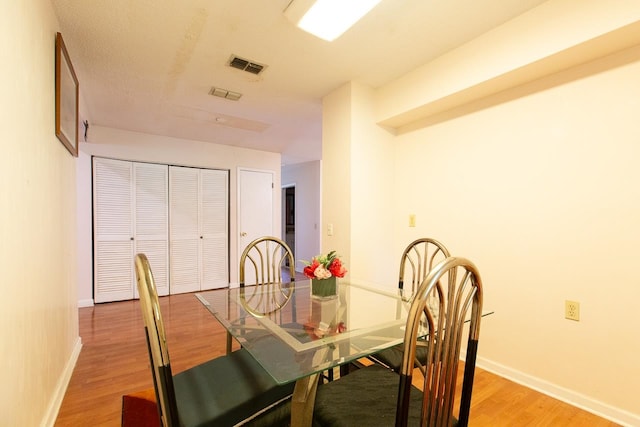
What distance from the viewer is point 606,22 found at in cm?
146

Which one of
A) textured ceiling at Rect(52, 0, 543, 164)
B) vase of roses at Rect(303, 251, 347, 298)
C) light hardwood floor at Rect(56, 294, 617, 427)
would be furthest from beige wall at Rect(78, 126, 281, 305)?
vase of roses at Rect(303, 251, 347, 298)

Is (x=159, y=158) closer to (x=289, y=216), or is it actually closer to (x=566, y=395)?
(x=289, y=216)

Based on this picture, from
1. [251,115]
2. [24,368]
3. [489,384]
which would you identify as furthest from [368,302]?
[251,115]

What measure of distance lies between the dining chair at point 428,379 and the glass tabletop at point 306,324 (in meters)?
0.18

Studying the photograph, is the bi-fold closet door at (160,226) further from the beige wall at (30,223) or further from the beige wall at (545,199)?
the beige wall at (545,199)

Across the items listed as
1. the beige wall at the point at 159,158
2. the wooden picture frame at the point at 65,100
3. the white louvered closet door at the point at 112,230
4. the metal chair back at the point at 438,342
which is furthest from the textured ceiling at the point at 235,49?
the metal chair back at the point at 438,342

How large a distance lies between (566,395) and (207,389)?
2.04 m

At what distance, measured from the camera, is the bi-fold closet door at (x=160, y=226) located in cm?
377

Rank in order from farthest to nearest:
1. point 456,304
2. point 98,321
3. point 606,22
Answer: point 98,321
point 606,22
point 456,304

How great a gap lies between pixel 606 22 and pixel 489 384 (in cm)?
214

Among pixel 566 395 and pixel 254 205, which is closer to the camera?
Answer: pixel 566 395

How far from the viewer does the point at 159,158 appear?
4.09m

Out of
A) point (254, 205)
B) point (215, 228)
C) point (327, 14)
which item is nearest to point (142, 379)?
point (327, 14)

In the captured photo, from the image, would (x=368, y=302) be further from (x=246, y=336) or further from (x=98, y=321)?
(x=98, y=321)
